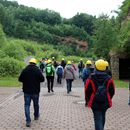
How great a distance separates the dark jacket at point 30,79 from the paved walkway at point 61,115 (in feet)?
2.94

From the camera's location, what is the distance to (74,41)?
11800cm

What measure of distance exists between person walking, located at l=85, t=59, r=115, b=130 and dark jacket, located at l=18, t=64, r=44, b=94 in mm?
3518

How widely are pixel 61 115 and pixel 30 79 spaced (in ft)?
7.36

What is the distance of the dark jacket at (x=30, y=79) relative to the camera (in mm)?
12453

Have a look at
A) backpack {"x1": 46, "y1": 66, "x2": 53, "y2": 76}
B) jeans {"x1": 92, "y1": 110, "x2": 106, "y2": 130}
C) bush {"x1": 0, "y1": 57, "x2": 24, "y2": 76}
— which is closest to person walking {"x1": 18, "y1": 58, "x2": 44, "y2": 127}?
jeans {"x1": 92, "y1": 110, "x2": 106, "y2": 130}

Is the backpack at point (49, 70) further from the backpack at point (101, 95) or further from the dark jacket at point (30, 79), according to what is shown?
the backpack at point (101, 95)

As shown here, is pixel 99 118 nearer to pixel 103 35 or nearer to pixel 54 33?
pixel 103 35

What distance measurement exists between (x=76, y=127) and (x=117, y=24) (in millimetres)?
30719

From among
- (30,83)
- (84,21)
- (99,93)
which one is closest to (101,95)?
(99,93)

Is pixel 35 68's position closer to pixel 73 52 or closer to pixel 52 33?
pixel 73 52

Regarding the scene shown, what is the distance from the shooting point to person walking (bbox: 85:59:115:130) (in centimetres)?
909

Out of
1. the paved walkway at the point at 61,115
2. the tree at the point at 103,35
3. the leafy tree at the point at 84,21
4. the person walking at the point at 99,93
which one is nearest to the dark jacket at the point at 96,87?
the person walking at the point at 99,93

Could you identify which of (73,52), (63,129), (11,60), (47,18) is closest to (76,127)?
(63,129)

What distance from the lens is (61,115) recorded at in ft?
46.7
